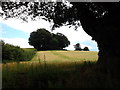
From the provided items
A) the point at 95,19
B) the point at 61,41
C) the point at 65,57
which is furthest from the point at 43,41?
the point at 95,19

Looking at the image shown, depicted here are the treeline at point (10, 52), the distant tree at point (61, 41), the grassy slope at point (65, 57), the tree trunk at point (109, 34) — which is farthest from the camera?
the distant tree at point (61, 41)

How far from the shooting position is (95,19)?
10578 millimetres

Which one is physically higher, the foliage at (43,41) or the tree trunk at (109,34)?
the foliage at (43,41)

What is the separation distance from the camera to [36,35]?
Answer: 8456cm

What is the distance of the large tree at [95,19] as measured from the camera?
834cm

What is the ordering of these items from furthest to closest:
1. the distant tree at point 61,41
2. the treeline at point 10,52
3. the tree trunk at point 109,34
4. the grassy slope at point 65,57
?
the distant tree at point 61,41, the grassy slope at point 65,57, the treeline at point 10,52, the tree trunk at point 109,34

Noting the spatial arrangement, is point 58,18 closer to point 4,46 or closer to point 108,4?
point 108,4

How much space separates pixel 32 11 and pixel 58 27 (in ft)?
12.2

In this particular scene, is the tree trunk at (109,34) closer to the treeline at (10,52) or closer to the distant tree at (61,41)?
the treeline at (10,52)

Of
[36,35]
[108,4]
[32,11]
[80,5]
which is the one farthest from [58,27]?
[36,35]

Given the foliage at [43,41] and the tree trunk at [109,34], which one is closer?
the tree trunk at [109,34]

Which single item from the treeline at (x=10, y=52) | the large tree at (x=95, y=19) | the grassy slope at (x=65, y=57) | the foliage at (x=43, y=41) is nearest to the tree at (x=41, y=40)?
the foliage at (x=43, y=41)

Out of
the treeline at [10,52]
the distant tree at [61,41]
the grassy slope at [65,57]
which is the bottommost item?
the grassy slope at [65,57]

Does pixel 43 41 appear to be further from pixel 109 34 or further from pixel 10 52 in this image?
pixel 109 34
